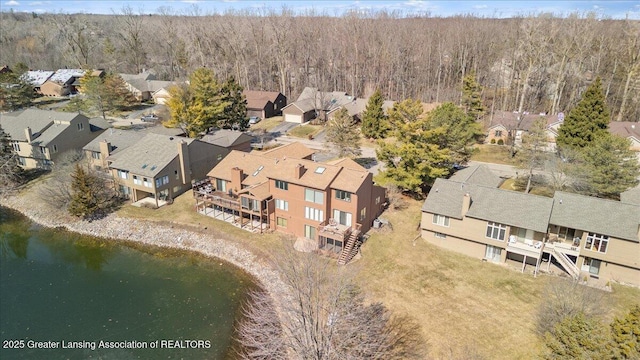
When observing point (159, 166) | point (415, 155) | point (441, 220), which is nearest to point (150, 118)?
point (159, 166)

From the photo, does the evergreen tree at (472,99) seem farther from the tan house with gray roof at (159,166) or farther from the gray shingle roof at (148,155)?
the gray shingle roof at (148,155)

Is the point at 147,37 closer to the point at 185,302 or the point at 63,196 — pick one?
the point at 63,196

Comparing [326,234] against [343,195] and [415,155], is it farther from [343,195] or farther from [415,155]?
[415,155]

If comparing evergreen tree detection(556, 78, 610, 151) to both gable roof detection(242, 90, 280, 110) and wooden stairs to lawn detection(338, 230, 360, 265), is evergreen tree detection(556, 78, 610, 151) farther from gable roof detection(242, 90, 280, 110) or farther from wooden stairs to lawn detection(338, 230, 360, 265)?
gable roof detection(242, 90, 280, 110)

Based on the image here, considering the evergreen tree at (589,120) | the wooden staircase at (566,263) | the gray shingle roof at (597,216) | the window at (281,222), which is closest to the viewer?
the gray shingle roof at (597,216)

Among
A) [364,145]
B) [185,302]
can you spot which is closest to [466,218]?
[185,302]

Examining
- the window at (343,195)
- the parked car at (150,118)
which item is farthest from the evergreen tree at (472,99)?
the parked car at (150,118)
